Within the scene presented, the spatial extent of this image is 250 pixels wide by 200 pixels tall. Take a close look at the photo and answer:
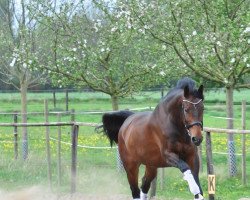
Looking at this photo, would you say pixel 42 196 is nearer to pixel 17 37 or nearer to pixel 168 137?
pixel 168 137

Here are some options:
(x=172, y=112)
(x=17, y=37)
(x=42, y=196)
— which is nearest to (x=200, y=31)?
(x=42, y=196)

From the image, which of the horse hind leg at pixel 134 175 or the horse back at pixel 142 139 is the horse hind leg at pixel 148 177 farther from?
the horse back at pixel 142 139

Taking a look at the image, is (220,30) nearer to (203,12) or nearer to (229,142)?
(203,12)

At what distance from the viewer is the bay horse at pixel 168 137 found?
712 cm

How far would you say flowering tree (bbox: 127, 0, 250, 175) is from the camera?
1129 cm

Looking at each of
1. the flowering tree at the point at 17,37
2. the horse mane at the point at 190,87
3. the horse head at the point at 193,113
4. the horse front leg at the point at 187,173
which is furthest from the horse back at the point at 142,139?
the flowering tree at the point at 17,37

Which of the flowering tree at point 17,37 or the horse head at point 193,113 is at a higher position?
the flowering tree at point 17,37

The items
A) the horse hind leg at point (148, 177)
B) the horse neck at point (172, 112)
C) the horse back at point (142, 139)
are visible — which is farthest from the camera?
the horse hind leg at point (148, 177)

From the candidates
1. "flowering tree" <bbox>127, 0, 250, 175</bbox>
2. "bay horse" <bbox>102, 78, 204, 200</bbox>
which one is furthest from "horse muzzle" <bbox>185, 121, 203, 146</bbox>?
"flowering tree" <bbox>127, 0, 250, 175</bbox>

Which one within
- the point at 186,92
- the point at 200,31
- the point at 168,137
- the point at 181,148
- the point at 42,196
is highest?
the point at 200,31

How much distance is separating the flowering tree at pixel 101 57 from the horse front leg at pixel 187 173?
5586 millimetres

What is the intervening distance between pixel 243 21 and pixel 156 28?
5.67 ft

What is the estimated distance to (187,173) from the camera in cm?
712

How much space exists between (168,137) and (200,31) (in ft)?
14.6
